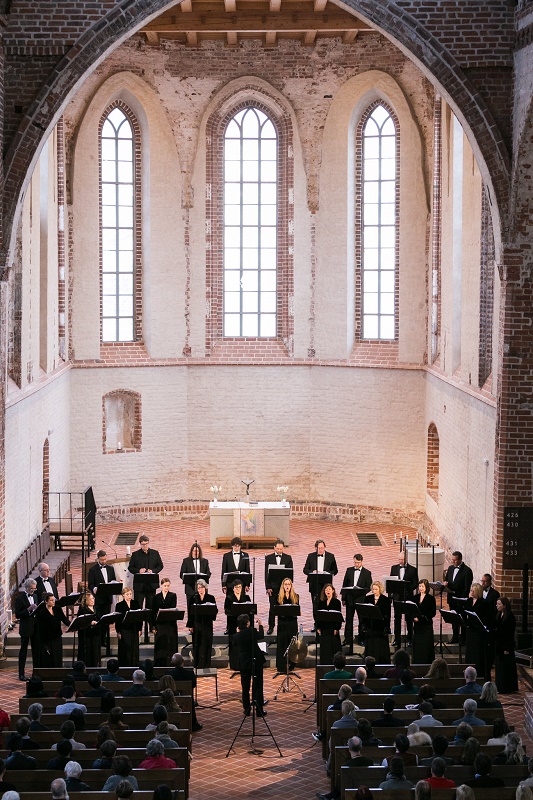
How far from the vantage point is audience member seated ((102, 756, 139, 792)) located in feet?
39.6

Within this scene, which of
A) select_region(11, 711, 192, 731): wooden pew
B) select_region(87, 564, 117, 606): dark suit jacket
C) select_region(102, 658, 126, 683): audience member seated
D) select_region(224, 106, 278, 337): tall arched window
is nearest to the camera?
select_region(11, 711, 192, 731): wooden pew

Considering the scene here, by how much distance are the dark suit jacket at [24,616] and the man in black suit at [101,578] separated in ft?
3.93

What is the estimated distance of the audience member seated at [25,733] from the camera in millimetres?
13281

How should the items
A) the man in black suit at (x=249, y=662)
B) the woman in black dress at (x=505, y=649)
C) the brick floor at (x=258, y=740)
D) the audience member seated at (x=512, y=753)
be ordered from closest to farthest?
the audience member seated at (x=512, y=753) → the brick floor at (x=258, y=740) → the man in black suit at (x=249, y=662) → the woman in black dress at (x=505, y=649)

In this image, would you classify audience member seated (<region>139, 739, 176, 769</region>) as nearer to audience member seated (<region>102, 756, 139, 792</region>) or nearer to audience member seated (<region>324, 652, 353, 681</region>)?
audience member seated (<region>102, 756, 139, 792</region>)

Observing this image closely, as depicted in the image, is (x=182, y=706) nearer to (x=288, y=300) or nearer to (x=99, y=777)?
(x=99, y=777)

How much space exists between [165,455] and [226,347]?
112 inches

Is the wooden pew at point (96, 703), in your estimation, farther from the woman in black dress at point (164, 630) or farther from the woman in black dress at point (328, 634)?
the woman in black dress at point (328, 634)

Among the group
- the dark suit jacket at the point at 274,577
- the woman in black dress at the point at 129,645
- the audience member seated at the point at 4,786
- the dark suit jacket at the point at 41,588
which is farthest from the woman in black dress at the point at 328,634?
the audience member seated at the point at 4,786

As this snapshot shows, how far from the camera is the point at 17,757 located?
42.4ft

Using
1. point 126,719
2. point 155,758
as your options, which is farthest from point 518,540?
point 155,758

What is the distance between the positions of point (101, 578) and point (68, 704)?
18.3 ft

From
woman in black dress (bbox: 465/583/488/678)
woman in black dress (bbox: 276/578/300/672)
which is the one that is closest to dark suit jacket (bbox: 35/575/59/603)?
woman in black dress (bbox: 276/578/300/672)

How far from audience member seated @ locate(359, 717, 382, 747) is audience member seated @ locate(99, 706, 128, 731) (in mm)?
2578
